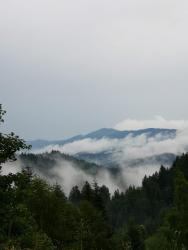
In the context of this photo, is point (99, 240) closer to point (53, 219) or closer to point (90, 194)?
point (90, 194)

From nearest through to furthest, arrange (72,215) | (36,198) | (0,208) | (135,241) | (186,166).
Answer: (0,208) → (36,198) → (72,215) → (135,241) → (186,166)

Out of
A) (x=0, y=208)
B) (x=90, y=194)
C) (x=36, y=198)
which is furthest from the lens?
(x=90, y=194)

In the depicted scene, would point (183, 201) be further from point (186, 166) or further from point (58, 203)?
point (186, 166)

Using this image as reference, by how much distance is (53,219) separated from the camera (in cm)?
5259

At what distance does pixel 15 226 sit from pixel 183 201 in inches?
1590

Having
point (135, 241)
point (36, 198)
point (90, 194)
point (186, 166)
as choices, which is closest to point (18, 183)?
point (36, 198)

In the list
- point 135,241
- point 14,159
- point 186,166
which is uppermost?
point 186,166

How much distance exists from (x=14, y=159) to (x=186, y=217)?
4009 cm

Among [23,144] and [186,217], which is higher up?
[23,144]

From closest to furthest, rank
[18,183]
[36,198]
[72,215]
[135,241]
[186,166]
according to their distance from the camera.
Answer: [18,183]
[36,198]
[72,215]
[135,241]
[186,166]

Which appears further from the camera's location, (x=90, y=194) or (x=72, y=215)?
(x=90, y=194)

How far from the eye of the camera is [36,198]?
169 ft

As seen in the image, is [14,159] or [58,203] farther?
[58,203]

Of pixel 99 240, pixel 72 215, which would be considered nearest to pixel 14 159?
pixel 72 215
